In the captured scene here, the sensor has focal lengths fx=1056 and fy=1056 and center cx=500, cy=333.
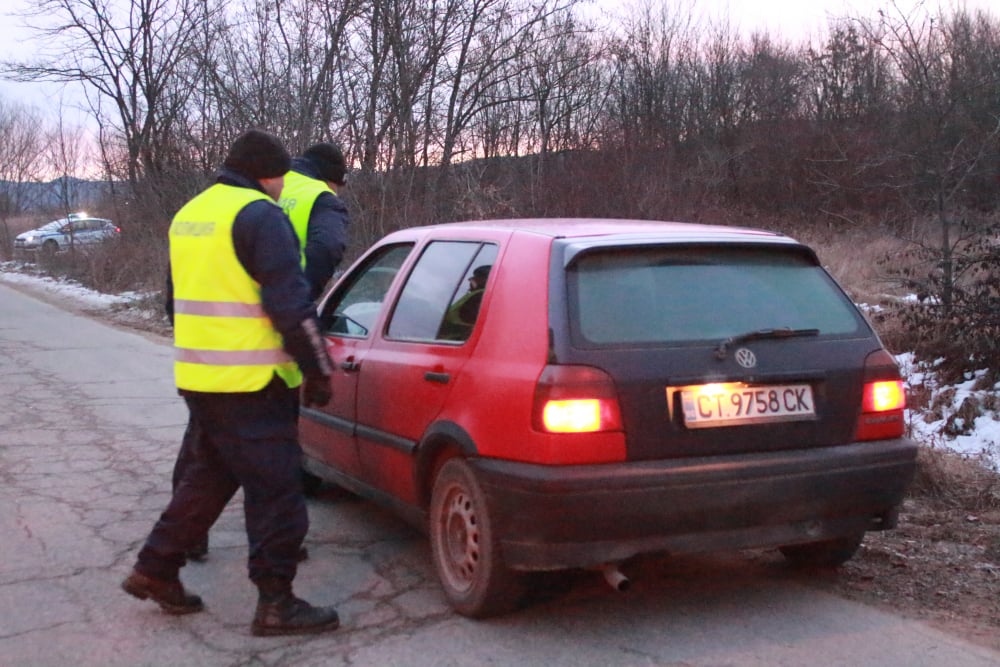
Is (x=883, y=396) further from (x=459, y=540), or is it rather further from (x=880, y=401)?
(x=459, y=540)

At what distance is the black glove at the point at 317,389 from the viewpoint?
3.74 metres

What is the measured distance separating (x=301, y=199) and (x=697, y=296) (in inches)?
82.0

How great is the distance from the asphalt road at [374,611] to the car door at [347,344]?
0.43m

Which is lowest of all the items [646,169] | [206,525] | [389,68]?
[206,525]

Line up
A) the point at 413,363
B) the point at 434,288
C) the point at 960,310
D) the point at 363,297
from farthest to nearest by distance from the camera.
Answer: the point at 960,310 → the point at 363,297 → the point at 434,288 → the point at 413,363

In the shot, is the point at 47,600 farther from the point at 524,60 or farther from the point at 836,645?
the point at 524,60

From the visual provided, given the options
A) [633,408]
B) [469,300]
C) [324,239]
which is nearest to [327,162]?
[324,239]

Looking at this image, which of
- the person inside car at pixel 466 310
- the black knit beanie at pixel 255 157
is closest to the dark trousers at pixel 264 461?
the person inside car at pixel 466 310

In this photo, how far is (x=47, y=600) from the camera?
164 inches

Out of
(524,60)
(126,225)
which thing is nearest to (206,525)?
(524,60)

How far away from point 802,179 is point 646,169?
13.0 metres

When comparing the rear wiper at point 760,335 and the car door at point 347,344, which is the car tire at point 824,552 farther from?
the car door at point 347,344

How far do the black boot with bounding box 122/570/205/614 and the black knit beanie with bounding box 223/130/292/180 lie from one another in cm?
157

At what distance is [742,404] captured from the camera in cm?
371
